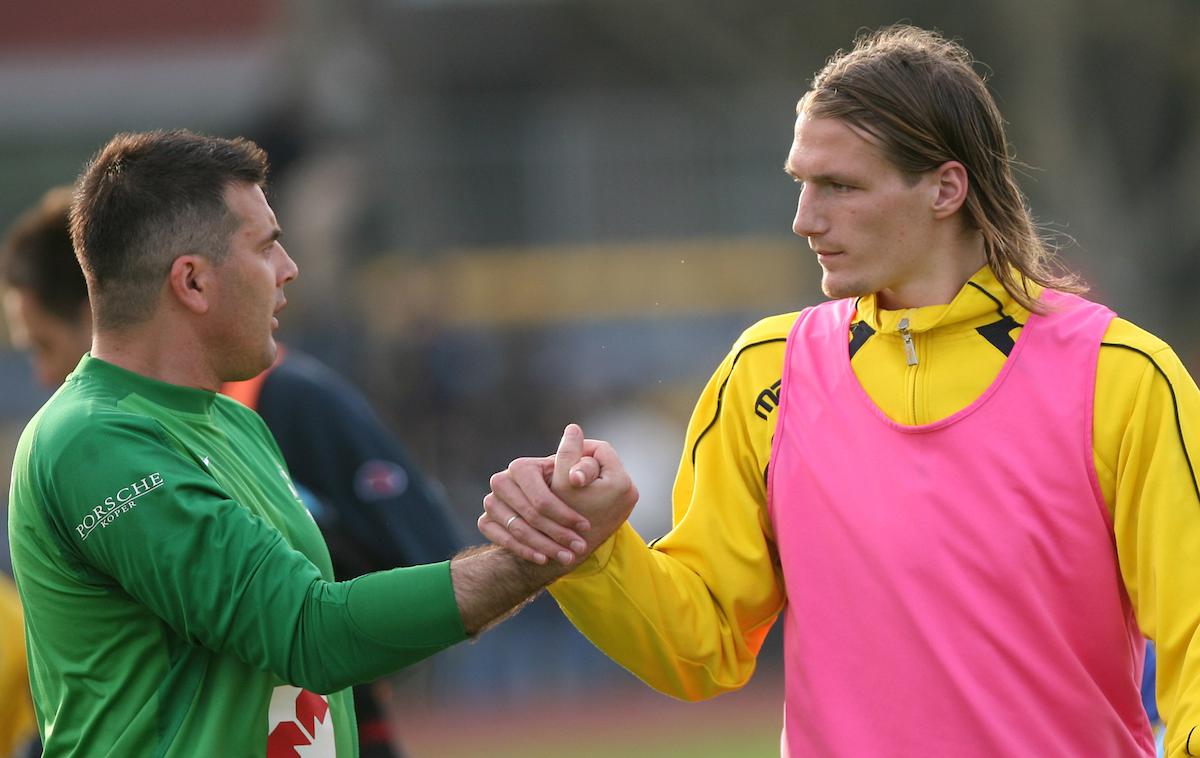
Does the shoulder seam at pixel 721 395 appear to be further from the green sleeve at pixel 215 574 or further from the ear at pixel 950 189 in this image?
the green sleeve at pixel 215 574

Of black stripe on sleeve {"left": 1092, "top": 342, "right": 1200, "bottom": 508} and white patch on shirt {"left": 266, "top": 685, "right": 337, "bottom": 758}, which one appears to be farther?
white patch on shirt {"left": 266, "top": 685, "right": 337, "bottom": 758}

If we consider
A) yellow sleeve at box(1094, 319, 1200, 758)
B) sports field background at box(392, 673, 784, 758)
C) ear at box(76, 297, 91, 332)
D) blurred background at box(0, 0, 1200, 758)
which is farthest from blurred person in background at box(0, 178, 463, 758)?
blurred background at box(0, 0, 1200, 758)

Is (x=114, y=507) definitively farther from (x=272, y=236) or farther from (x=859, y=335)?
(x=859, y=335)

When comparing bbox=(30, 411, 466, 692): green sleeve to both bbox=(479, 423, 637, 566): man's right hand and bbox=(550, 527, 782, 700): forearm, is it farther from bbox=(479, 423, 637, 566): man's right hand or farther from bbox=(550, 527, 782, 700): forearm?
bbox=(550, 527, 782, 700): forearm

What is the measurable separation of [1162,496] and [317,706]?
174cm

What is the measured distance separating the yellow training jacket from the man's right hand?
0.26 feet

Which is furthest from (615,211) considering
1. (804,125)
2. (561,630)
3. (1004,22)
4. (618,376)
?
(804,125)

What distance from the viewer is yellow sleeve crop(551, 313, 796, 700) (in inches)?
142

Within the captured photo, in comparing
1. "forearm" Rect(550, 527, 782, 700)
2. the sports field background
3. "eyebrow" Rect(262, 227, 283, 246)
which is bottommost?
the sports field background

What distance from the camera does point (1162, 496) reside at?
3.31m

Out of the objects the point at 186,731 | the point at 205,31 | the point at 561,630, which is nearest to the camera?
the point at 186,731

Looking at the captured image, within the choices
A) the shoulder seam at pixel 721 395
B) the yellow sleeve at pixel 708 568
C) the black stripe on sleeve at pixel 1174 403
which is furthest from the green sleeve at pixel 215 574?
the black stripe on sleeve at pixel 1174 403

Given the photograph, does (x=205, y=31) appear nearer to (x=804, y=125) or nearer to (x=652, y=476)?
(x=652, y=476)

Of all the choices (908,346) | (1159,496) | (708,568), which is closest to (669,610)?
(708,568)
